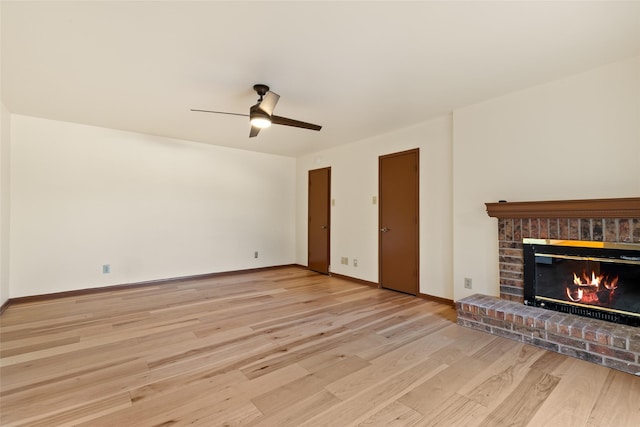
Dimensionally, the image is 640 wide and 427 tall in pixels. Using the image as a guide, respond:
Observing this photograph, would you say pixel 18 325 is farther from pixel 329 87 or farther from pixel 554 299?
pixel 554 299

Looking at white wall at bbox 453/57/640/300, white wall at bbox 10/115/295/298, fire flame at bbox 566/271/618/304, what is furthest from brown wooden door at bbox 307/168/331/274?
fire flame at bbox 566/271/618/304

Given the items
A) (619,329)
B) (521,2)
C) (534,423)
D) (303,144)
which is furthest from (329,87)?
(619,329)

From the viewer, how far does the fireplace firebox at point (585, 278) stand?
243cm

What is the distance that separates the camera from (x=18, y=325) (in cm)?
309

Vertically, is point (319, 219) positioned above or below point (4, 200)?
below

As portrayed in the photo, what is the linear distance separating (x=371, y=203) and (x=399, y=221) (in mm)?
638

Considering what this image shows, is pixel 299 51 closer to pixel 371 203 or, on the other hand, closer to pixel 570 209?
pixel 570 209

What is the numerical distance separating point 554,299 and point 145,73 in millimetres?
4481

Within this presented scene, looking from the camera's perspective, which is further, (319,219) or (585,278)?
(319,219)

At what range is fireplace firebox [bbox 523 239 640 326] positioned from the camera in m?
2.43

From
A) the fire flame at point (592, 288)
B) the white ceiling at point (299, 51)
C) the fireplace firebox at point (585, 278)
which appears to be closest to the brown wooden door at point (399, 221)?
the white ceiling at point (299, 51)

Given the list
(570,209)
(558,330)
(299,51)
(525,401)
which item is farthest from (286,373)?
(570,209)

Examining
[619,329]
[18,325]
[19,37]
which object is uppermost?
[19,37]

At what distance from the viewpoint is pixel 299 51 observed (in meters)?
2.33
